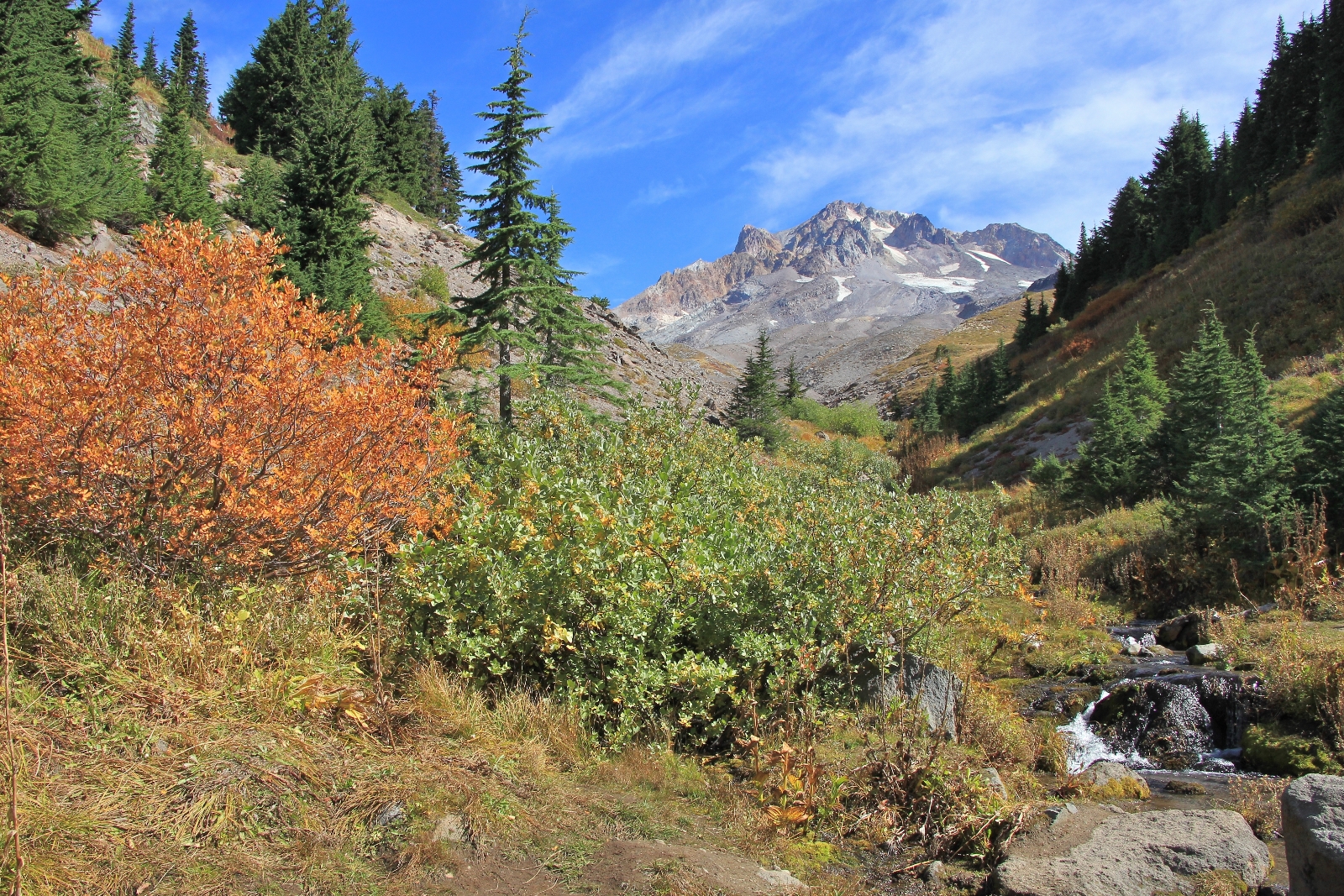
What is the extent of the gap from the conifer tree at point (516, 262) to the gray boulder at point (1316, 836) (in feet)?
40.5

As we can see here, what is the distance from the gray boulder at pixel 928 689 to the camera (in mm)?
7070

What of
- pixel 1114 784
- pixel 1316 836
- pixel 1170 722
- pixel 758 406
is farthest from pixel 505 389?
pixel 758 406

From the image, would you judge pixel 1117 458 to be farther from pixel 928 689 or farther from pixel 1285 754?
pixel 928 689

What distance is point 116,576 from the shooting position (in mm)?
4934

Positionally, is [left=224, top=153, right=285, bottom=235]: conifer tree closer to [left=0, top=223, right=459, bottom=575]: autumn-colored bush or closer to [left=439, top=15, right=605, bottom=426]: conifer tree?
[left=439, top=15, right=605, bottom=426]: conifer tree

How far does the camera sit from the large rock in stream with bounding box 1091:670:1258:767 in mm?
8508

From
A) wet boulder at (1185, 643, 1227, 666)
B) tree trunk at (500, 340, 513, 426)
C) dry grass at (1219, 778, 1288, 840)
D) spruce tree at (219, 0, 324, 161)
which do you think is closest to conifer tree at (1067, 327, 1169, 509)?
wet boulder at (1185, 643, 1227, 666)

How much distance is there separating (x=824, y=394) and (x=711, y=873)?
102m

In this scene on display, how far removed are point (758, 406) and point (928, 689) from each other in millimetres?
28745

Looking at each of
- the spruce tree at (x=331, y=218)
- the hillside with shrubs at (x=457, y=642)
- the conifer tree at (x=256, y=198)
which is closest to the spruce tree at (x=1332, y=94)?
the hillside with shrubs at (x=457, y=642)

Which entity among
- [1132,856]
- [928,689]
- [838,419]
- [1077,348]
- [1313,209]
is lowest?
[1132,856]

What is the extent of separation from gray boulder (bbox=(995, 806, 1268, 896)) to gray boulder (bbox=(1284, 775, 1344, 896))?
0.92 m

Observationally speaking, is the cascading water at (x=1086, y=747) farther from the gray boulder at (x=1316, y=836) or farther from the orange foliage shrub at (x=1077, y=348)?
→ the orange foliage shrub at (x=1077, y=348)

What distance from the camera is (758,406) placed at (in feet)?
117
